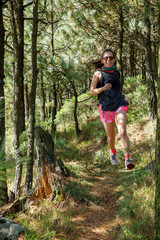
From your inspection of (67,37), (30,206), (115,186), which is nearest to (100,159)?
(115,186)

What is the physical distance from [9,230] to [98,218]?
5.17 ft

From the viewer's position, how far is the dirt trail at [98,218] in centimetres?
322

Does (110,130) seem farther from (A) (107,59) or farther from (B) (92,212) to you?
(B) (92,212)

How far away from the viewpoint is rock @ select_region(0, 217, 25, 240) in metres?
2.86

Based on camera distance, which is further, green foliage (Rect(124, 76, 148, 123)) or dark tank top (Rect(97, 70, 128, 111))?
green foliage (Rect(124, 76, 148, 123))

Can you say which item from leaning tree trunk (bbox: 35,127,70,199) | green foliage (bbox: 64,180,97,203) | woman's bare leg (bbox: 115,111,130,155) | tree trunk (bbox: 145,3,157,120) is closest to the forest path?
green foliage (bbox: 64,180,97,203)

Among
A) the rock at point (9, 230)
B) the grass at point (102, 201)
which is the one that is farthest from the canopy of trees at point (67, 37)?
the grass at point (102, 201)

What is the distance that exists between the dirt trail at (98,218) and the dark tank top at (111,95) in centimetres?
191

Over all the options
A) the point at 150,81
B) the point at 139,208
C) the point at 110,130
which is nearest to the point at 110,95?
the point at 110,130

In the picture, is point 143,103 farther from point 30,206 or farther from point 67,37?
point 30,206

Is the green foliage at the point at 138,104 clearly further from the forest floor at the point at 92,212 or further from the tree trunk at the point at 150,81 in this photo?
the forest floor at the point at 92,212

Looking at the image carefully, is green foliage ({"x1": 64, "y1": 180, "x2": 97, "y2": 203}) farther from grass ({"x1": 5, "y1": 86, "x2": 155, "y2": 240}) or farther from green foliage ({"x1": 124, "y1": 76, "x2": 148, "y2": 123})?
green foliage ({"x1": 124, "y1": 76, "x2": 148, "y2": 123})

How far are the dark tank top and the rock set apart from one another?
7.54ft

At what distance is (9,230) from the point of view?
2.93 meters
